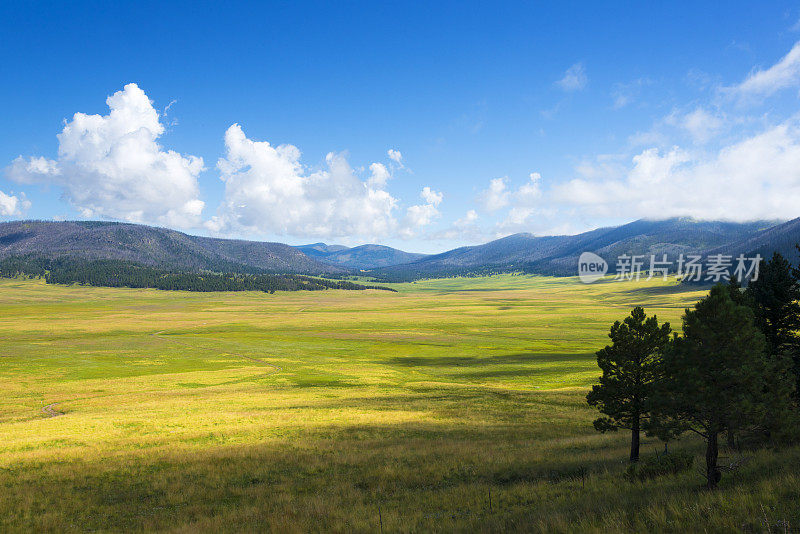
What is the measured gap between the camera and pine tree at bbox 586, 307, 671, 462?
19.4 metres

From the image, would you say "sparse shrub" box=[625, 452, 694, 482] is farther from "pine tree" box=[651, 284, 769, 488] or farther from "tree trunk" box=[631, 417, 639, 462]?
"tree trunk" box=[631, 417, 639, 462]

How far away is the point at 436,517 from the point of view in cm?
1234

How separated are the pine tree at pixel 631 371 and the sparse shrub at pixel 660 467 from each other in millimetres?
3847

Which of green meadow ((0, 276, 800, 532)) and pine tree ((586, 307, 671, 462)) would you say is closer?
green meadow ((0, 276, 800, 532))

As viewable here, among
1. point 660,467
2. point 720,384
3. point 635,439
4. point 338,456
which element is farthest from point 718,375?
point 338,456

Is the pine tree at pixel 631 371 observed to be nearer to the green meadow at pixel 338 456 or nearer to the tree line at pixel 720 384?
the green meadow at pixel 338 456

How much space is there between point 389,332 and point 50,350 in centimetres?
7589

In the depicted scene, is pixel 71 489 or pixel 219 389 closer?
pixel 71 489

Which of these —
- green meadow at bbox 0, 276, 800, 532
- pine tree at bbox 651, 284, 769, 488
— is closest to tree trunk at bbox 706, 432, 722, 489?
pine tree at bbox 651, 284, 769, 488

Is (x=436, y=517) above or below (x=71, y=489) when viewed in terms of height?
above

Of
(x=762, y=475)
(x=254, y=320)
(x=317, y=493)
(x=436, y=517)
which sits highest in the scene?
(x=762, y=475)

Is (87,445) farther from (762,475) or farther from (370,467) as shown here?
(762,475)

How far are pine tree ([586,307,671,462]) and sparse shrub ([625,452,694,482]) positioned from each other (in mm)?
3847

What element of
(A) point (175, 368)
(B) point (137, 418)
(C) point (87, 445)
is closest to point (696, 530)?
(C) point (87, 445)
